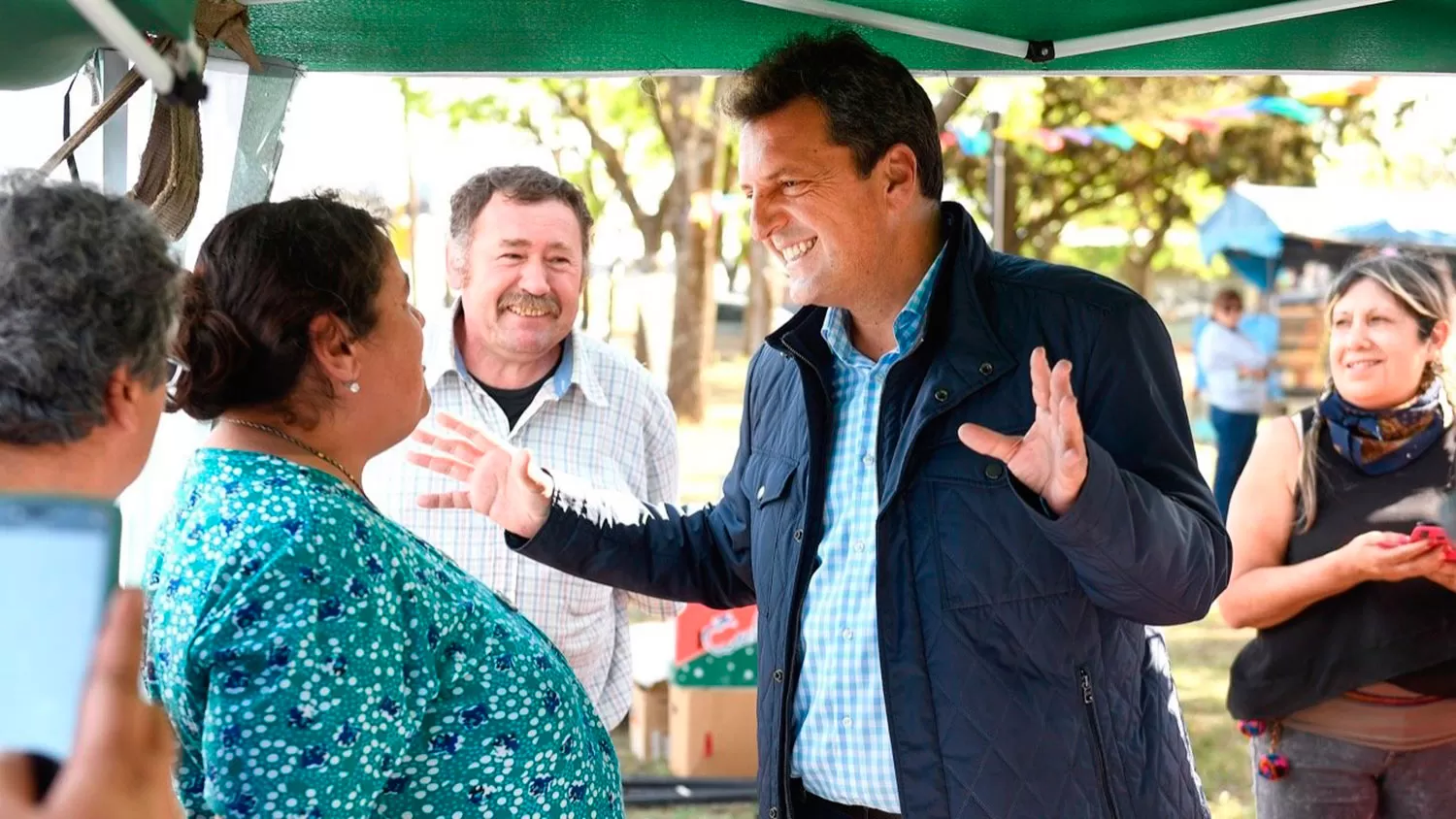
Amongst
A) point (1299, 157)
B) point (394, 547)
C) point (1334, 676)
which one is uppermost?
point (1299, 157)

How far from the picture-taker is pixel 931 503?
2.18 m

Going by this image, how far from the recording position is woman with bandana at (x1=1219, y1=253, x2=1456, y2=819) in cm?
292

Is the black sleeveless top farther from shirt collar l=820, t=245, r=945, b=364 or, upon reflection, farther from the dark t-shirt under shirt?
the dark t-shirt under shirt

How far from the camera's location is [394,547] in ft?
5.61

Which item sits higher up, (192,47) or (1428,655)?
(192,47)

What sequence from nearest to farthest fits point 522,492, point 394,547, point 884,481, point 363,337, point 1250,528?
point 394,547 < point 363,337 < point 884,481 < point 522,492 < point 1250,528

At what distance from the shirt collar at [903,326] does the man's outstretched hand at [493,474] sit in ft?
1.79

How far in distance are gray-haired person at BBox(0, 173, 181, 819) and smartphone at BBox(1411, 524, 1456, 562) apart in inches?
94.3

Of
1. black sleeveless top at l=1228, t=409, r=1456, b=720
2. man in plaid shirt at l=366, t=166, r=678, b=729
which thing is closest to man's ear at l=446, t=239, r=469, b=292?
man in plaid shirt at l=366, t=166, r=678, b=729

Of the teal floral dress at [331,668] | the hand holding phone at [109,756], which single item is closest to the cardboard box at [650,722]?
the teal floral dress at [331,668]

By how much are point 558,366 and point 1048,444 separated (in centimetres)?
168

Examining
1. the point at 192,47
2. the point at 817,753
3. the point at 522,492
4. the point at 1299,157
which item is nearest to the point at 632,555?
the point at 522,492

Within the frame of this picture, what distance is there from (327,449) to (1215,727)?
18.6 feet

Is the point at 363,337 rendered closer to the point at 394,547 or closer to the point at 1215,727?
the point at 394,547
